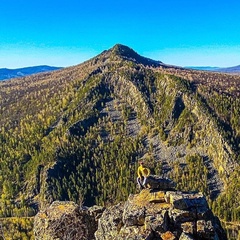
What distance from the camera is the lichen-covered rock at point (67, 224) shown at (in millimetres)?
51094

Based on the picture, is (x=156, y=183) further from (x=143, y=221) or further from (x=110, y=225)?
(x=110, y=225)

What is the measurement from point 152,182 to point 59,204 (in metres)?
16.8

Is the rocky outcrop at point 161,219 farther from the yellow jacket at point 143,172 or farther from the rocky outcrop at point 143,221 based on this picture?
the yellow jacket at point 143,172

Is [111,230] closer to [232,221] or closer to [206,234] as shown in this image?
[206,234]

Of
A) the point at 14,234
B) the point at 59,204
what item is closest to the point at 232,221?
the point at 14,234

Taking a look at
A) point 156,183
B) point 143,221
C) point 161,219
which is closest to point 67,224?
point 143,221

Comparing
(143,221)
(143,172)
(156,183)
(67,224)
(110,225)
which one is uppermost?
(143,172)

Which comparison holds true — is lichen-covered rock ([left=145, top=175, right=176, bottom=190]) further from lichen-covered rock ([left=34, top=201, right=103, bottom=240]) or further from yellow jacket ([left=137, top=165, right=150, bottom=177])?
lichen-covered rock ([left=34, top=201, right=103, bottom=240])

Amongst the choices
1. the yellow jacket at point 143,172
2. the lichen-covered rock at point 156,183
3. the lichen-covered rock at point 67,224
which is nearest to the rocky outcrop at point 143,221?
the lichen-covered rock at point 67,224

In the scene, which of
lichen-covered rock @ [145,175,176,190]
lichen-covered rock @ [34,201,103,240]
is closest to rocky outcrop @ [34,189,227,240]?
lichen-covered rock @ [34,201,103,240]

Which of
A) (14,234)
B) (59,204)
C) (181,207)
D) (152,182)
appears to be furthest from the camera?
(14,234)

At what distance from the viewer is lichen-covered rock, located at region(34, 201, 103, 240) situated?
51094mm

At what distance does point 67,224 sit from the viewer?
170ft

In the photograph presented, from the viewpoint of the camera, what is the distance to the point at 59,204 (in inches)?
2228
